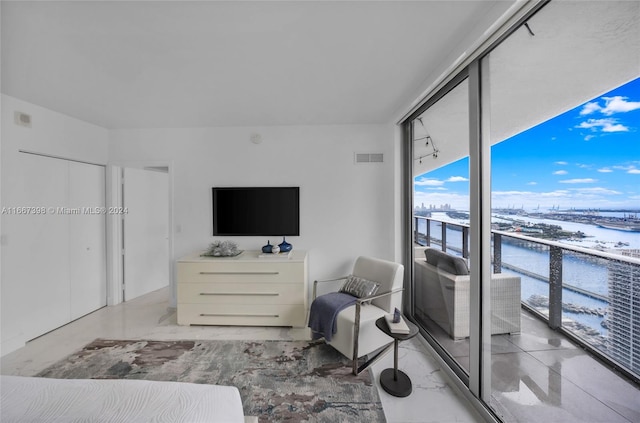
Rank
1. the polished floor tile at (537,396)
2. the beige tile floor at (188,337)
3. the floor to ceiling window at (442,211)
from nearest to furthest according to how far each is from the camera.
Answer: the polished floor tile at (537,396), the beige tile floor at (188,337), the floor to ceiling window at (442,211)

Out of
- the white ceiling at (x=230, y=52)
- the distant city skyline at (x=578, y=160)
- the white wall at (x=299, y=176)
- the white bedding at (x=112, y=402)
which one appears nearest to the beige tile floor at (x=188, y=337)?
the white wall at (x=299, y=176)

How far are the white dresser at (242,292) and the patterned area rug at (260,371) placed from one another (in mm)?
320

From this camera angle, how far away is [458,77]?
1781 mm

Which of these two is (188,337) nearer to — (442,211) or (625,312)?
(442,211)

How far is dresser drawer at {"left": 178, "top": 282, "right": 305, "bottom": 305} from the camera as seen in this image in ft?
8.71

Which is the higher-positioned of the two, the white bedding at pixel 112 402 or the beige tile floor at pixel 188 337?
the white bedding at pixel 112 402

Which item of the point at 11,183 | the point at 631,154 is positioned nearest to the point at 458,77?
the point at 631,154

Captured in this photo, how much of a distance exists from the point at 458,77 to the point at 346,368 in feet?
8.59

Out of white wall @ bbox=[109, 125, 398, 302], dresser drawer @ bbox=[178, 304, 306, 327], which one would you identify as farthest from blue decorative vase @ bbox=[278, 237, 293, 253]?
dresser drawer @ bbox=[178, 304, 306, 327]

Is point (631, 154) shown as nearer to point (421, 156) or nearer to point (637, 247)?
point (637, 247)

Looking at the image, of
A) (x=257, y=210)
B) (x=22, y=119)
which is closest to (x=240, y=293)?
(x=257, y=210)

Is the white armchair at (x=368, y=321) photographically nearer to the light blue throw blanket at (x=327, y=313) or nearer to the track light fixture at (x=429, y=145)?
the light blue throw blanket at (x=327, y=313)

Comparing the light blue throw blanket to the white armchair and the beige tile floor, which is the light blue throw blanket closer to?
the white armchair

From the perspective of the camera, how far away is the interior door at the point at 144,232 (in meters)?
3.33
